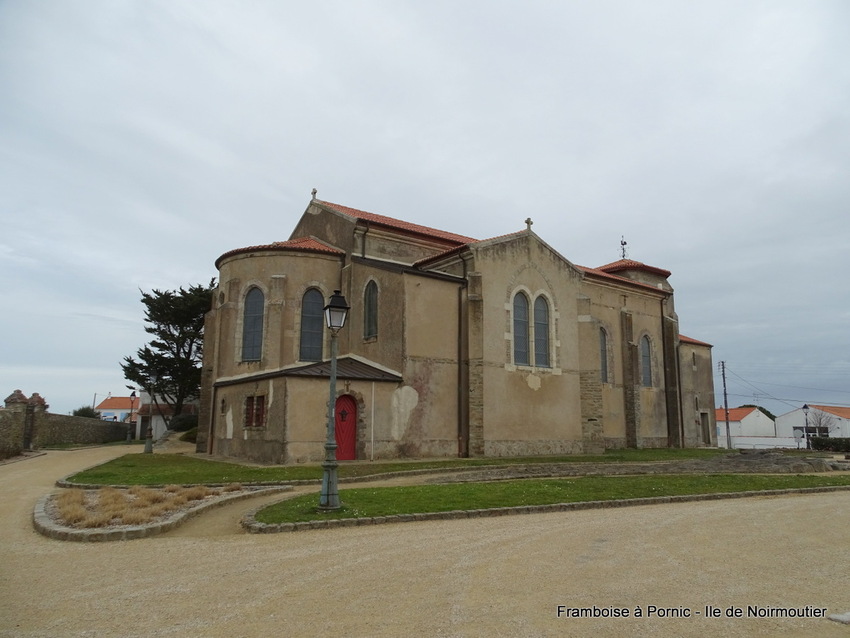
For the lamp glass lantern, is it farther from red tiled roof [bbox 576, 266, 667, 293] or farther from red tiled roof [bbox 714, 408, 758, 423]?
red tiled roof [bbox 714, 408, 758, 423]

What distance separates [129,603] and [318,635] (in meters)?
2.15

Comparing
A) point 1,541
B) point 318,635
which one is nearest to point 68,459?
point 1,541

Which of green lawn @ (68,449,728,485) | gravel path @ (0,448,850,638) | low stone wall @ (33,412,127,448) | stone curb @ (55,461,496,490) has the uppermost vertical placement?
low stone wall @ (33,412,127,448)

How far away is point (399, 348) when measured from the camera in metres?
23.9

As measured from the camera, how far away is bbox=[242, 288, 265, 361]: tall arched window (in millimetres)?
26234

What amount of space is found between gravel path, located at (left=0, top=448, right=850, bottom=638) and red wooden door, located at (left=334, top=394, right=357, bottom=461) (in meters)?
11.9

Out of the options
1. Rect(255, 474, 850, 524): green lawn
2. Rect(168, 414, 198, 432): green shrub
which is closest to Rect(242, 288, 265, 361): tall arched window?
Rect(255, 474, 850, 524): green lawn

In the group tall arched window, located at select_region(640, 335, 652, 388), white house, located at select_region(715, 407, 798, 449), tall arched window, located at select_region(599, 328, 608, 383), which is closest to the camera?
tall arched window, located at select_region(599, 328, 608, 383)

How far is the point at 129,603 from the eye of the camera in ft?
18.6

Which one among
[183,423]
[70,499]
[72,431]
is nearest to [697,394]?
[183,423]

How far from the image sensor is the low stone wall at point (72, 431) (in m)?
32.1

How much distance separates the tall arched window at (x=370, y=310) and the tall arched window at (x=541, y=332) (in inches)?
→ 286

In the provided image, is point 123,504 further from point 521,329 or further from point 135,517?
point 521,329

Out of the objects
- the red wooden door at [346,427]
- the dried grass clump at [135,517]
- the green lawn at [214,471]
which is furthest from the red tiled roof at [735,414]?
the dried grass clump at [135,517]
